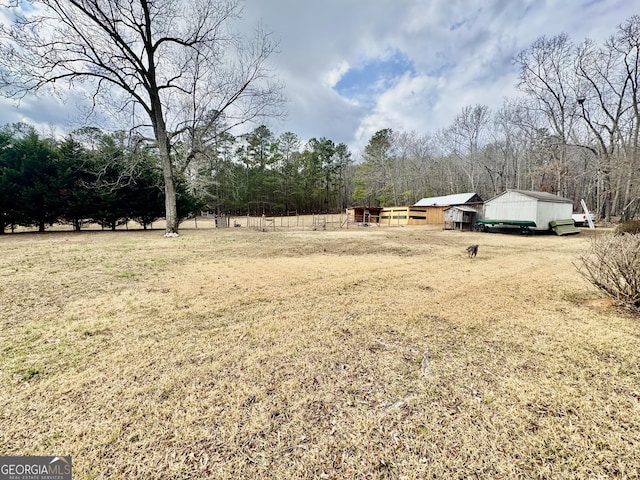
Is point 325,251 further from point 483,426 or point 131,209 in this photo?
point 131,209

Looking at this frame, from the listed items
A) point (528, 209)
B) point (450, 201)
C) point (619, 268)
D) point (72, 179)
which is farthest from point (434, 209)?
point (72, 179)

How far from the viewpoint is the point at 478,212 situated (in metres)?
19.9

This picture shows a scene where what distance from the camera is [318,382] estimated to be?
229cm

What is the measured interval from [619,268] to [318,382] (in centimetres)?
475

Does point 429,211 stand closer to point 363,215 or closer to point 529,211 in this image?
point 363,215

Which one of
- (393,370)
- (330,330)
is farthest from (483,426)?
(330,330)

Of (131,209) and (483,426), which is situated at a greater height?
(131,209)

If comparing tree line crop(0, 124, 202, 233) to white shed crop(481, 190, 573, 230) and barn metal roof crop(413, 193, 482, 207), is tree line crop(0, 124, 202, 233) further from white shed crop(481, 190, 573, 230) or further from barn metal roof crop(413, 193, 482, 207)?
barn metal roof crop(413, 193, 482, 207)

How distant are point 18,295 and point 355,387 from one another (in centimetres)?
567

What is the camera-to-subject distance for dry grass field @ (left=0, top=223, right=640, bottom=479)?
1.58 metres

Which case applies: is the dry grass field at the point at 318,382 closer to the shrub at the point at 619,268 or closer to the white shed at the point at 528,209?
the shrub at the point at 619,268

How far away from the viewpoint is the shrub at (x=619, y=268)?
3.61 m

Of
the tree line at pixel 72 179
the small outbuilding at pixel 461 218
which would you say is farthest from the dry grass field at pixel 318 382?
the small outbuilding at pixel 461 218

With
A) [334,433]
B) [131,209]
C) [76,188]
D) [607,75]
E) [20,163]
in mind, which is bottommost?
[334,433]
